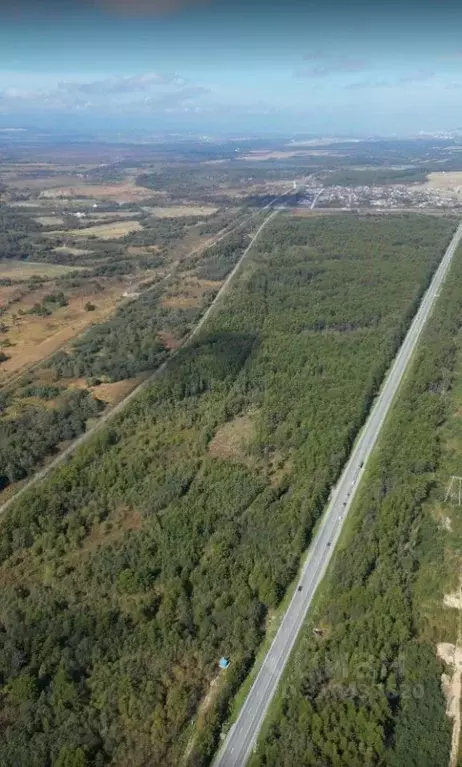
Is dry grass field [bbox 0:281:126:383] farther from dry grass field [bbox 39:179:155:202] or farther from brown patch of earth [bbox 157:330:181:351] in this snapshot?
dry grass field [bbox 39:179:155:202]

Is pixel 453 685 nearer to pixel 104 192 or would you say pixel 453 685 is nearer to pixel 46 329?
pixel 46 329

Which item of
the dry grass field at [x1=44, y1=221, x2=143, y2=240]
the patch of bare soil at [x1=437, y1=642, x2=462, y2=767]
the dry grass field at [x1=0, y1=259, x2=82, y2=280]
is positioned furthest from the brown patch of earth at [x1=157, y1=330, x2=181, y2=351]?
the dry grass field at [x1=44, y1=221, x2=143, y2=240]

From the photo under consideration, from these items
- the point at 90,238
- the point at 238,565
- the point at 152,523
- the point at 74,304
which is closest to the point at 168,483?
the point at 152,523

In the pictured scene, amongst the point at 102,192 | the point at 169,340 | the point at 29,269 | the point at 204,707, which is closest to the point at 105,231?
the point at 29,269

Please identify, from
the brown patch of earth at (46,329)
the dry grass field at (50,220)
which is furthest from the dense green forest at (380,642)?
the dry grass field at (50,220)

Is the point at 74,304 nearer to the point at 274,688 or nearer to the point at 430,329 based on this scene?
the point at 430,329

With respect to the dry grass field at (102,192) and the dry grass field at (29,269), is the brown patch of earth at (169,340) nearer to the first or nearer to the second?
the dry grass field at (29,269)
